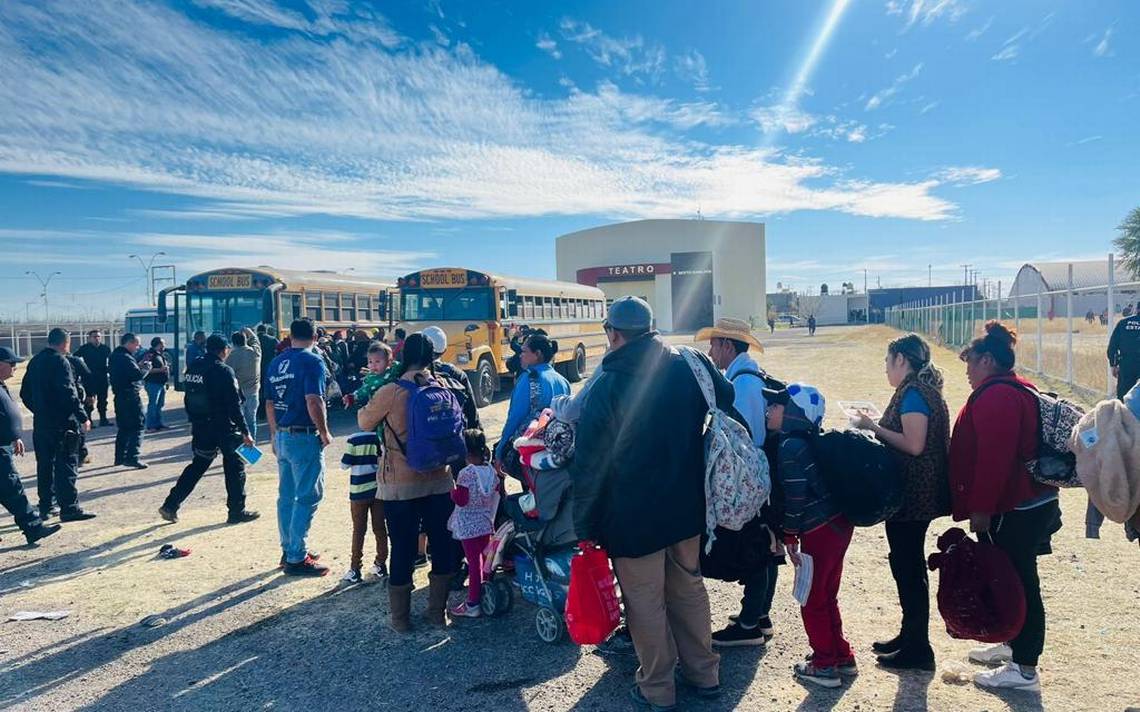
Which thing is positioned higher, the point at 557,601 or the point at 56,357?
the point at 56,357

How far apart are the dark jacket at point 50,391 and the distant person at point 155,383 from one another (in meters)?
5.45

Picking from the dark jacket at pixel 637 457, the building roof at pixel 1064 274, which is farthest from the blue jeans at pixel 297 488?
the building roof at pixel 1064 274

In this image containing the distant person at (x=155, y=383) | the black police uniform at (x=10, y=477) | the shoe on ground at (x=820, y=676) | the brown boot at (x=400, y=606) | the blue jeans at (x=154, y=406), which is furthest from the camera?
the blue jeans at (x=154, y=406)

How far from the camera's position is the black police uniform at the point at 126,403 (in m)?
9.59

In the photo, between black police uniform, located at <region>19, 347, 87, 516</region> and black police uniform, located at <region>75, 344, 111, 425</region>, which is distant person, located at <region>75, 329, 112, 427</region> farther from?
black police uniform, located at <region>19, 347, 87, 516</region>

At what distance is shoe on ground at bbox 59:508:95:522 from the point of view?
7.11 m

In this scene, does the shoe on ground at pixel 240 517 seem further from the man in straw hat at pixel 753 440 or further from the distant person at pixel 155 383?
the distant person at pixel 155 383

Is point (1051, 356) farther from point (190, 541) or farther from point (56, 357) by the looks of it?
point (56, 357)

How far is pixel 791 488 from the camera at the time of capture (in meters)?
3.50

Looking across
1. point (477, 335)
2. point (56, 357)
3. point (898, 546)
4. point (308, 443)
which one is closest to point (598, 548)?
point (898, 546)

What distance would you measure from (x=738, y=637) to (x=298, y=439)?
3.59 metres

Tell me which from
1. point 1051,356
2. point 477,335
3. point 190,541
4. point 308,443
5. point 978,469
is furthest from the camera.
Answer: point 1051,356

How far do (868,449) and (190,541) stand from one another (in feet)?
19.4

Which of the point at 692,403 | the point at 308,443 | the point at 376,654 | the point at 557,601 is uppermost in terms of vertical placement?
the point at 692,403
